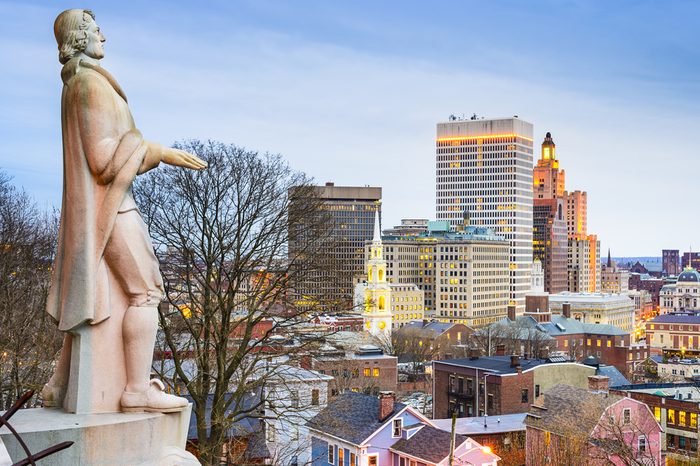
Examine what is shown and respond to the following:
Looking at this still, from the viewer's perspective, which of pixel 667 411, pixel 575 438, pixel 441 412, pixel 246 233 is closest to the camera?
pixel 246 233

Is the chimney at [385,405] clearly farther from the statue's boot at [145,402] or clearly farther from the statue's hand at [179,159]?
the statue's boot at [145,402]

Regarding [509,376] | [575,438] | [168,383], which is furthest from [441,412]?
[168,383]

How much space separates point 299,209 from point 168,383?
7601 mm

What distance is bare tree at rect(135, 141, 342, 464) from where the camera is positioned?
2656 centimetres

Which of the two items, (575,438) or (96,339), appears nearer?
(96,339)

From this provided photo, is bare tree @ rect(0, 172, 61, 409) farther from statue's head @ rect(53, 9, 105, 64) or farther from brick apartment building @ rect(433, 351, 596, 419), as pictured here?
brick apartment building @ rect(433, 351, 596, 419)

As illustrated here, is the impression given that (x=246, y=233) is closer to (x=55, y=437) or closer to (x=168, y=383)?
(x=168, y=383)

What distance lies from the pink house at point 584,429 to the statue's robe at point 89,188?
3782cm

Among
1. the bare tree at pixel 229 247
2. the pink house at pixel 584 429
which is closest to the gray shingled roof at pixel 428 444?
the pink house at pixel 584 429

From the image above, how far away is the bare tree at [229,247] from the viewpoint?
87.1 feet

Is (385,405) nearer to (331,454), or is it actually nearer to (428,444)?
(428,444)

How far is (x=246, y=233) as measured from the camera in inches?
1118

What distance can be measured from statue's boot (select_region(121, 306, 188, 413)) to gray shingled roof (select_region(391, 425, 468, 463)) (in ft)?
125

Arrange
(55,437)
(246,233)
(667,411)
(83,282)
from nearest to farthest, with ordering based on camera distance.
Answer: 1. (55,437)
2. (83,282)
3. (246,233)
4. (667,411)
